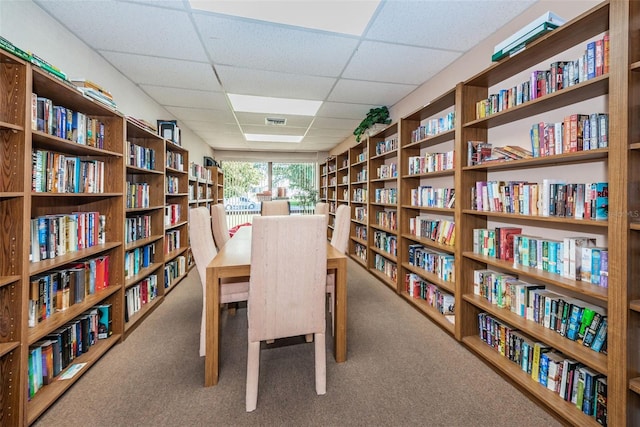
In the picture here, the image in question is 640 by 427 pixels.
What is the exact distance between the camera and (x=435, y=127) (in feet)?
8.80

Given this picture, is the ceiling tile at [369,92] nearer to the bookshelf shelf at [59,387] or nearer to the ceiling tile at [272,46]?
the ceiling tile at [272,46]

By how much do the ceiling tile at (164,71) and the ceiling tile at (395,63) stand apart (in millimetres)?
1513

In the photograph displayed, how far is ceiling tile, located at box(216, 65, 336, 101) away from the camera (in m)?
2.89

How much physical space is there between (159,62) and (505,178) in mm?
3277

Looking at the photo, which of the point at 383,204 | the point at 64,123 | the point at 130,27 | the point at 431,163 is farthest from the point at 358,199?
the point at 64,123

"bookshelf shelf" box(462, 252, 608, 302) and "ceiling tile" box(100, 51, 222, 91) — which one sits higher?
"ceiling tile" box(100, 51, 222, 91)

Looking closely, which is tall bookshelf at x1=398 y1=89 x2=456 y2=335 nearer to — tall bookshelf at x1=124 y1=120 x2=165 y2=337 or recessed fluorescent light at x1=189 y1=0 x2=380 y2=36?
recessed fluorescent light at x1=189 y1=0 x2=380 y2=36

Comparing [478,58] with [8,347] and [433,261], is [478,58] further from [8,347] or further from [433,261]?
→ [8,347]

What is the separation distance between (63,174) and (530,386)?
3089mm

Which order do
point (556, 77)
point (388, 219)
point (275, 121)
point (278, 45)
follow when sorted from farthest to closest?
point (275, 121) → point (388, 219) → point (278, 45) → point (556, 77)

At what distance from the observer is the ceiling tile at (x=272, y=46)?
210 centimetres

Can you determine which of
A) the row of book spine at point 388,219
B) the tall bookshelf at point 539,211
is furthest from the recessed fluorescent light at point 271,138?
the tall bookshelf at point 539,211

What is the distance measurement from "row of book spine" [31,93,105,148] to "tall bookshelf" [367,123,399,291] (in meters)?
2.91

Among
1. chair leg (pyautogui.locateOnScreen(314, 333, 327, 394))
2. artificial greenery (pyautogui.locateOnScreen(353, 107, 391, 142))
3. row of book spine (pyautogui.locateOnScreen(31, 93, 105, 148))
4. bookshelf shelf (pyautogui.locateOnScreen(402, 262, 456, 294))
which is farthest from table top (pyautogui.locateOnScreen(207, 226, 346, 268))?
artificial greenery (pyautogui.locateOnScreen(353, 107, 391, 142))
